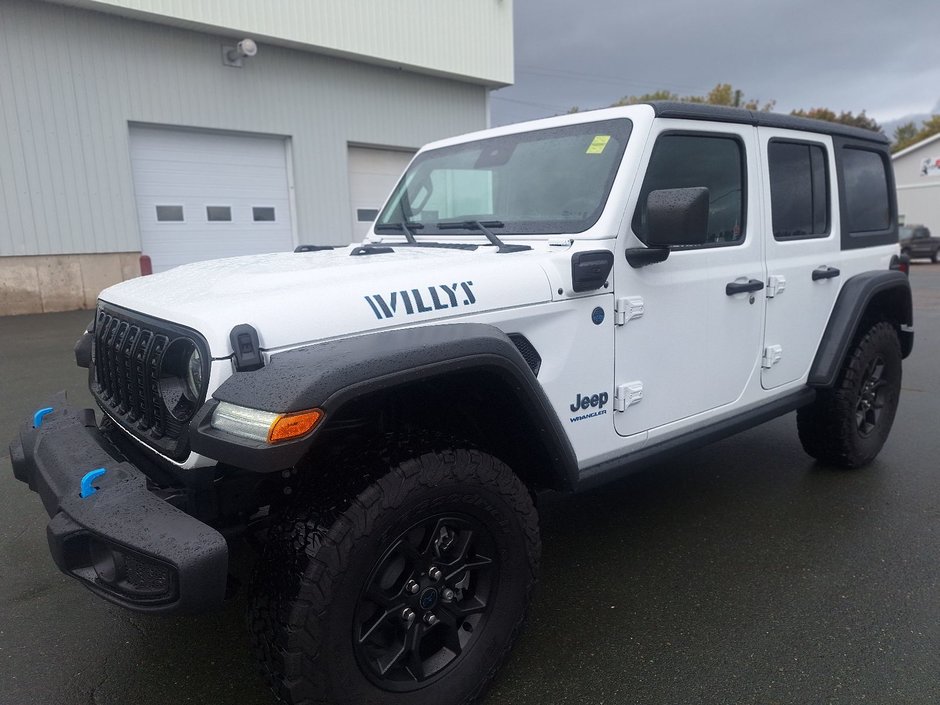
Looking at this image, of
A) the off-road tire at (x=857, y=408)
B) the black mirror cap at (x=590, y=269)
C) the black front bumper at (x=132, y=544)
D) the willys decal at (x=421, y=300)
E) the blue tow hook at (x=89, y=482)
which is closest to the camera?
the black front bumper at (x=132, y=544)

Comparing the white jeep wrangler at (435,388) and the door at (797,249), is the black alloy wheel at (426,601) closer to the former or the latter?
the white jeep wrangler at (435,388)

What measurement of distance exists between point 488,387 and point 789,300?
1.98m

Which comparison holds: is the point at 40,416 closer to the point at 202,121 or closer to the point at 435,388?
the point at 435,388

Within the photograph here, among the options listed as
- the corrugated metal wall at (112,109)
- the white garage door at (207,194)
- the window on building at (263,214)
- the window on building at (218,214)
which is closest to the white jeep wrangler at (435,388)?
the corrugated metal wall at (112,109)

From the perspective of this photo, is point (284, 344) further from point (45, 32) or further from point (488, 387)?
point (45, 32)

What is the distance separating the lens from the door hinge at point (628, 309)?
2574 mm

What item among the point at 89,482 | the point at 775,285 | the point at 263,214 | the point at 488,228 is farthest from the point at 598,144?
the point at 263,214

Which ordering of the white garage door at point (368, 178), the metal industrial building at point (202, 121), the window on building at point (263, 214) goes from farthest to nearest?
the white garage door at point (368, 178), the window on building at point (263, 214), the metal industrial building at point (202, 121)

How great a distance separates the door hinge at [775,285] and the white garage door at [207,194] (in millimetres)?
10169

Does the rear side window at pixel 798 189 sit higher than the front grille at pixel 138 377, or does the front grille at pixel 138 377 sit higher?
the rear side window at pixel 798 189

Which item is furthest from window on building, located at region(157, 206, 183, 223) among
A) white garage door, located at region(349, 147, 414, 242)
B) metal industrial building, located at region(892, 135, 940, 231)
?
metal industrial building, located at region(892, 135, 940, 231)

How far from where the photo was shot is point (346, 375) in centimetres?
175

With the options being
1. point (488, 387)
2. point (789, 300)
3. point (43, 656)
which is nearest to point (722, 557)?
point (789, 300)

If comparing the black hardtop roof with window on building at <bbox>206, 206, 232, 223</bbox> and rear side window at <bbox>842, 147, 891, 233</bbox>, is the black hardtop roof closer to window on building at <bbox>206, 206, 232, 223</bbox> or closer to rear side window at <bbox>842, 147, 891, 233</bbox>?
rear side window at <bbox>842, 147, 891, 233</bbox>
